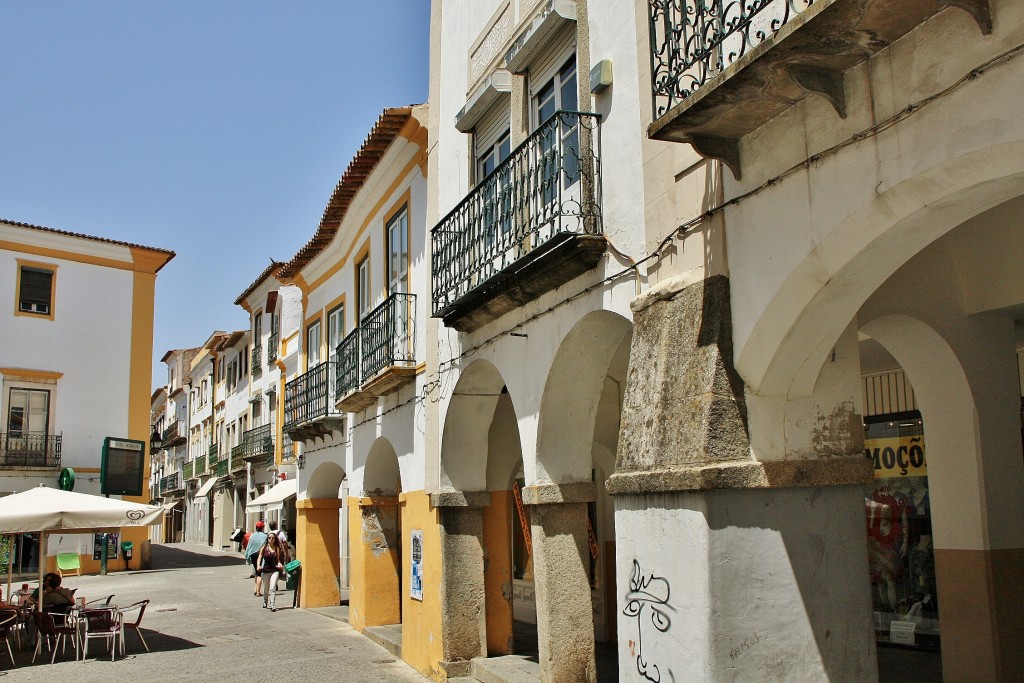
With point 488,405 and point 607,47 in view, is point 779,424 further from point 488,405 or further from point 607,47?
point 488,405

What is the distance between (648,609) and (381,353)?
8.17m

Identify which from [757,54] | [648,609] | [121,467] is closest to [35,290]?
[121,467]

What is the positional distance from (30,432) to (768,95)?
1173 inches

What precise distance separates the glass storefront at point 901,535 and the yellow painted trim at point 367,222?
22.3 feet

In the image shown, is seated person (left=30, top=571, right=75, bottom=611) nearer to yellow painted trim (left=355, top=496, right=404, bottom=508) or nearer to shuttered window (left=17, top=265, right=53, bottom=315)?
yellow painted trim (left=355, top=496, right=404, bottom=508)

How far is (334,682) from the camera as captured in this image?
11.6 metres

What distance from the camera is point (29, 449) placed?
29.6m

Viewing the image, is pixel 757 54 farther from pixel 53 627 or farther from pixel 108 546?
pixel 108 546

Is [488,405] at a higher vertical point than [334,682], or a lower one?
higher

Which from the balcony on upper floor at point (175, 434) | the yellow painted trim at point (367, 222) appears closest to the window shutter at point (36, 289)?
the yellow painted trim at point (367, 222)

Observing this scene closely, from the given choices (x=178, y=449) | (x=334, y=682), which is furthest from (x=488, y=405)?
(x=178, y=449)

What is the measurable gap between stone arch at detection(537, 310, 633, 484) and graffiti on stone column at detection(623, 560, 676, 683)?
2.48 m

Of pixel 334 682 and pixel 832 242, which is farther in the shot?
pixel 334 682

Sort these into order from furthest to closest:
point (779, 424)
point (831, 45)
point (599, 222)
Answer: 1. point (599, 222)
2. point (779, 424)
3. point (831, 45)
